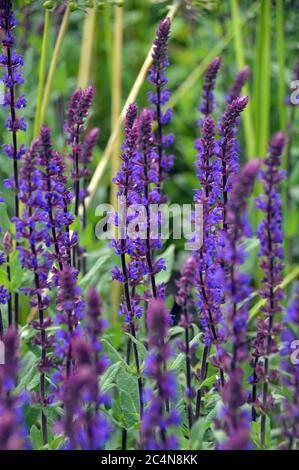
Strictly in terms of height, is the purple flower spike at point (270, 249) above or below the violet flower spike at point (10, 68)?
below

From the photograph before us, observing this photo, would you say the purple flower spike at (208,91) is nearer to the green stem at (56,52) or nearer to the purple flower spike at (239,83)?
the purple flower spike at (239,83)

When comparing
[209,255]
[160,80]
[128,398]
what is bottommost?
[128,398]

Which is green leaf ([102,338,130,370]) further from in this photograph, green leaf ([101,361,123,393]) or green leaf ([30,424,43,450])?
green leaf ([30,424,43,450])

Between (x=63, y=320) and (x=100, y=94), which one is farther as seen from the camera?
(x=100, y=94)

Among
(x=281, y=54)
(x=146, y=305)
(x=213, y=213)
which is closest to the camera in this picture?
(x=213, y=213)

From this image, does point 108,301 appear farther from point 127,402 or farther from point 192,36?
point 192,36

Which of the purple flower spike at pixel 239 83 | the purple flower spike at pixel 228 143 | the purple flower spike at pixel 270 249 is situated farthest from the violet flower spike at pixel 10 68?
the purple flower spike at pixel 239 83

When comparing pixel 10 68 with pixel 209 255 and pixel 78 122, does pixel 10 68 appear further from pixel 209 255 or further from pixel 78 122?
pixel 209 255

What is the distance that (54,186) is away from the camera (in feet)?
10.4

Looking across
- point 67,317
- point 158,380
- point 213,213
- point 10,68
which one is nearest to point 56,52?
point 10,68

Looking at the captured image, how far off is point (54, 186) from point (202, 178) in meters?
0.64

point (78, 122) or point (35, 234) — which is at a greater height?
point (78, 122)

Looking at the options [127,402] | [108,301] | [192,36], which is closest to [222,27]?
[192,36]

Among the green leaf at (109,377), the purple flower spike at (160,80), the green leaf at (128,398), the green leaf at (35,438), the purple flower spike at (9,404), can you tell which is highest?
the purple flower spike at (160,80)
